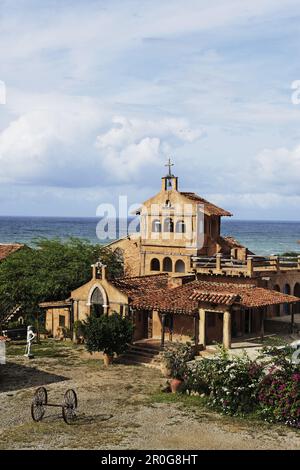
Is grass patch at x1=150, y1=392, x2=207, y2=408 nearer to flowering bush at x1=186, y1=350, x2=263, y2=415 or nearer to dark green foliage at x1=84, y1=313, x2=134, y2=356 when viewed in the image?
flowering bush at x1=186, y1=350, x2=263, y2=415

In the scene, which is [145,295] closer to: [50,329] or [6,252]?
[50,329]

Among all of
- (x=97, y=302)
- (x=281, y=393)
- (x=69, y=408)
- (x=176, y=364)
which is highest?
(x=97, y=302)

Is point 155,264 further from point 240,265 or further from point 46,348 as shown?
point 46,348

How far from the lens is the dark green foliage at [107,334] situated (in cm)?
3136

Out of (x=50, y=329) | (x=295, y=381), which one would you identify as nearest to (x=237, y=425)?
(x=295, y=381)

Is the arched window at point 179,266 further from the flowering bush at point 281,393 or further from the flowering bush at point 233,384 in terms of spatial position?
the flowering bush at point 281,393

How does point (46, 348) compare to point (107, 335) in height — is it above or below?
below

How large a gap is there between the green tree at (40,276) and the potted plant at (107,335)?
942 cm

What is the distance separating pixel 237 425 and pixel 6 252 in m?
33.9

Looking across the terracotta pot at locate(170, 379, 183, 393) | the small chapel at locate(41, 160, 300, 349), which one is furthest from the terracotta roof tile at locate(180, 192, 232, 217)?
the terracotta pot at locate(170, 379, 183, 393)

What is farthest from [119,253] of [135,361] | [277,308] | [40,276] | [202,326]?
[202,326]

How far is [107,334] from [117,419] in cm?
915

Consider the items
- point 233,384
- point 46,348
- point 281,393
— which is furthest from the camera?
point 46,348

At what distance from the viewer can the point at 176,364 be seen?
1062 inches
